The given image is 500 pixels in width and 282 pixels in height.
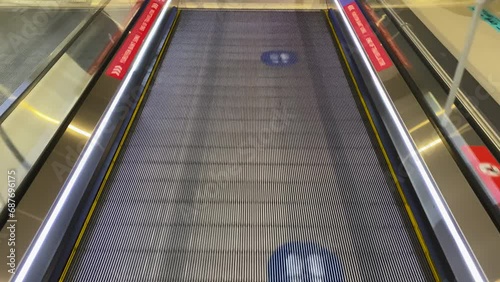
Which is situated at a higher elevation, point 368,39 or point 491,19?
point 491,19

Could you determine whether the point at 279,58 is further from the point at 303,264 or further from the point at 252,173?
the point at 303,264

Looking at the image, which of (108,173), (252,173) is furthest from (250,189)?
(108,173)

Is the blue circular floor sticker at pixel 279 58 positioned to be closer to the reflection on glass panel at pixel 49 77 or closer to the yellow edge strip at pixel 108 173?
the yellow edge strip at pixel 108 173

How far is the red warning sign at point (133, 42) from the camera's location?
385 cm

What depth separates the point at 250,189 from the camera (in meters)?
2.85

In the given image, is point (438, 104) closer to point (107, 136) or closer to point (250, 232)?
point (250, 232)

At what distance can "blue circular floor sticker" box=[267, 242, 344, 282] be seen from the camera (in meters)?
2.28

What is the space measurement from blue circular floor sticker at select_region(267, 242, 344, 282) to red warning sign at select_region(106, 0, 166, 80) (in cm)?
246

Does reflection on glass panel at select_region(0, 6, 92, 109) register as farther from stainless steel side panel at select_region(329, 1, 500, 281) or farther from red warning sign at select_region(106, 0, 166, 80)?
stainless steel side panel at select_region(329, 1, 500, 281)

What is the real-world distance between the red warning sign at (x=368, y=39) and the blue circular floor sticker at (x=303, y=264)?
2.26 m

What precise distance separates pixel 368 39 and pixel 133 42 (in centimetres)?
274

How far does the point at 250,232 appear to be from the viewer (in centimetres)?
255

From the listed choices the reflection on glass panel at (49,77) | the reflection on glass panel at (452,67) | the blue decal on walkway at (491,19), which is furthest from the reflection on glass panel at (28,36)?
the blue decal on walkway at (491,19)

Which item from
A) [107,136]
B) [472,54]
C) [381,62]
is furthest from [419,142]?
[107,136]
